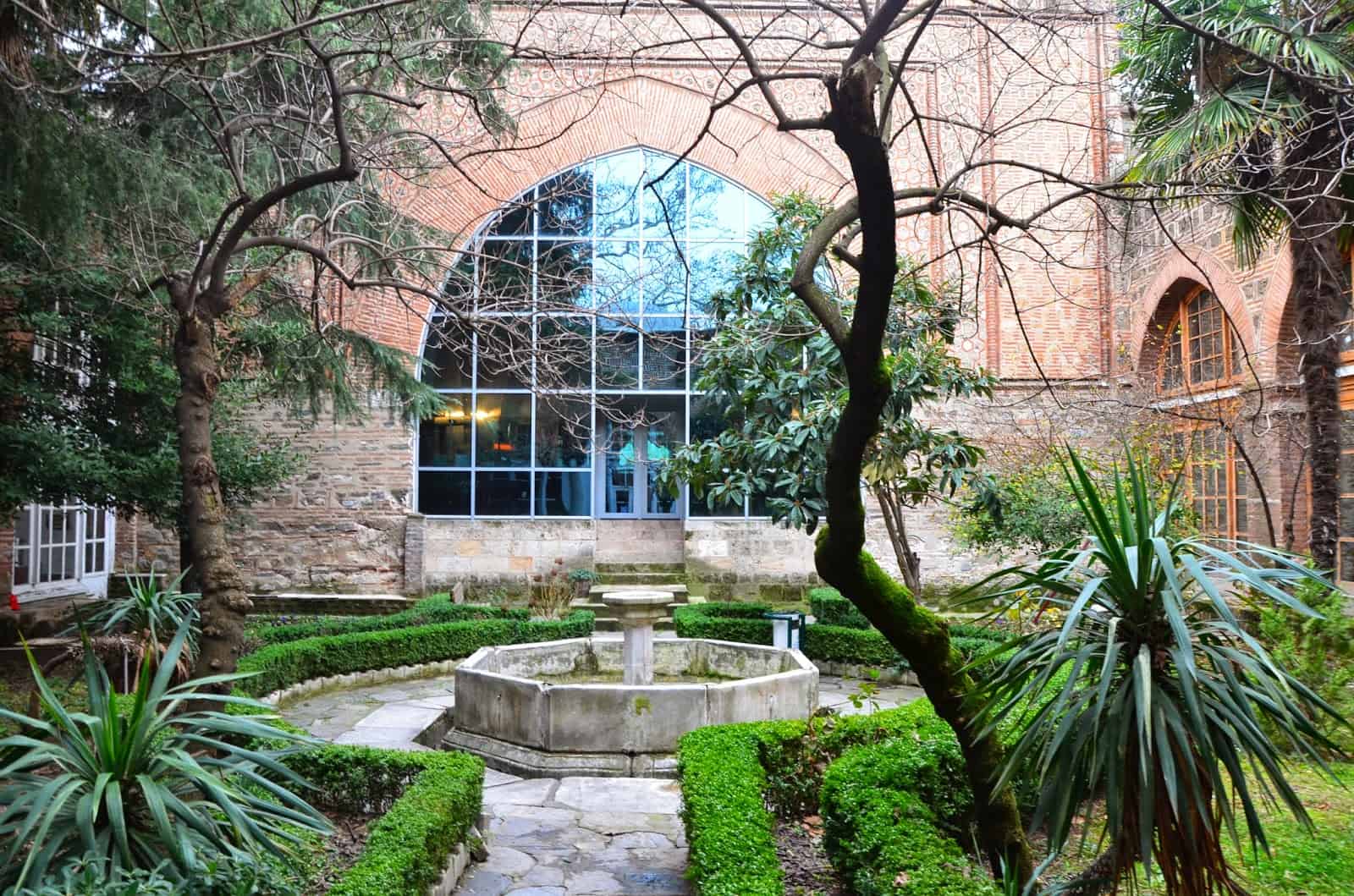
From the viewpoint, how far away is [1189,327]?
13180 mm

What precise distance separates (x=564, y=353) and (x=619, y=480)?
15.2 ft

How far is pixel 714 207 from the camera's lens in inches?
599

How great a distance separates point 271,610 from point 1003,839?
12.5m

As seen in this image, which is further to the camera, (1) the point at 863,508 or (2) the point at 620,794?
(2) the point at 620,794

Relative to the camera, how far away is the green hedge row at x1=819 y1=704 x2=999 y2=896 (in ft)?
12.0

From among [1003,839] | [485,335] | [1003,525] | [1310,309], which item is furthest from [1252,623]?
[485,335]

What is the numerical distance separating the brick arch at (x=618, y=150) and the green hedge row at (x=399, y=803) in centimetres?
1007

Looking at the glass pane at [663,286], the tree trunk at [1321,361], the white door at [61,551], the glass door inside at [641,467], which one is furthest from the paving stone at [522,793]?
the glass door inside at [641,467]

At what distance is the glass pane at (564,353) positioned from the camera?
7301 millimetres

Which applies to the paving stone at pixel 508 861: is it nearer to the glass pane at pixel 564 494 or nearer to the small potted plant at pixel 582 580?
the small potted plant at pixel 582 580

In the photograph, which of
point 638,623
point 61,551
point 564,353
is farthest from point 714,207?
point 61,551

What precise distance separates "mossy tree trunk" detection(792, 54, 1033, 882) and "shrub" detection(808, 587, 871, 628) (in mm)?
6954

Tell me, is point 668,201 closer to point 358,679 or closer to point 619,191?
point 619,191

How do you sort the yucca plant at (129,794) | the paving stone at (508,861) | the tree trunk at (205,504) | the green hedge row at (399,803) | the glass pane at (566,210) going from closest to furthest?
the yucca plant at (129,794) < the green hedge row at (399,803) < the paving stone at (508,861) < the tree trunk at (205,504) < the glass pane at (566,210)
